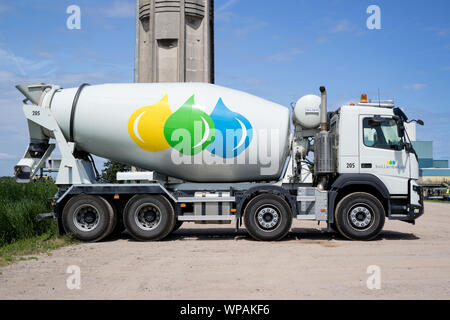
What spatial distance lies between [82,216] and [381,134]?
781 cm

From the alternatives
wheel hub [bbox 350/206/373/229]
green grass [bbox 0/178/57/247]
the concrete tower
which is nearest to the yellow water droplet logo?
green grass [bbox 0/178/57/247]

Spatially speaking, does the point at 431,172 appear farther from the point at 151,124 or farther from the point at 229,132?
the point at 151,124

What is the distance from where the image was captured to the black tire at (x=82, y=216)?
10477mm

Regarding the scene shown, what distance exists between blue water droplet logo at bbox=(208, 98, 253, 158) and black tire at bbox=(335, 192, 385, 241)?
9.40ft

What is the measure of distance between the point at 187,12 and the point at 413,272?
32.8m

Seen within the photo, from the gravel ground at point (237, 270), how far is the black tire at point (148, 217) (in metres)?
0.30

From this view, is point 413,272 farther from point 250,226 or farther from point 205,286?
point 250,226

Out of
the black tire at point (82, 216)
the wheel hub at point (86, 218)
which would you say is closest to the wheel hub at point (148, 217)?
the black tire at point (82, 216)

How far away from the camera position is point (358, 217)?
1042 cm

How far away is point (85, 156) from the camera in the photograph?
11.5 m

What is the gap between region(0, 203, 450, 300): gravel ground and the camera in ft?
18.4

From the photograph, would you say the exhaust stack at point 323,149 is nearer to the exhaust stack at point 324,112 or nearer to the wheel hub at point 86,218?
the exhaust stack at point 324,112

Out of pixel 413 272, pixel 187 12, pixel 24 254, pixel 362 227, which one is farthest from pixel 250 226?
pixel 187 12

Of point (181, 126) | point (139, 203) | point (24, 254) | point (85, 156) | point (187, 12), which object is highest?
point (187, 12)
